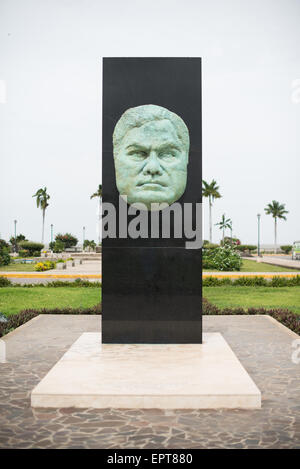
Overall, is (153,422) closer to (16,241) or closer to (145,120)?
(145,120)

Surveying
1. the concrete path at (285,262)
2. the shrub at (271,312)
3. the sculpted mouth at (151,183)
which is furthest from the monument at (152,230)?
the concrete path at (285,262)

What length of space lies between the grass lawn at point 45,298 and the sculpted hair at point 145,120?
7.42 meters

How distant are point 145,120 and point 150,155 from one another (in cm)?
64

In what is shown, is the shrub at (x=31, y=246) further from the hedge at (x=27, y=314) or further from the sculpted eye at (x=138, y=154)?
the sculpted eye at (x=138, y=154)

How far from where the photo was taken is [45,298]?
1619 cm

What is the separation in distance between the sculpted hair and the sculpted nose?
24.0 inches

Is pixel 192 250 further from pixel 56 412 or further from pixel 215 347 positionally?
pixel 56 412

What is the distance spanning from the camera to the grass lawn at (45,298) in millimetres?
14508

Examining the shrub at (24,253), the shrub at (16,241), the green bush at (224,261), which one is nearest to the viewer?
the green bush at (224,261)

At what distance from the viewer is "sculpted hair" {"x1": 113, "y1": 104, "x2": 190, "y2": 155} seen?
26.0 ft

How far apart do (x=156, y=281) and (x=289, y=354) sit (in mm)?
2794

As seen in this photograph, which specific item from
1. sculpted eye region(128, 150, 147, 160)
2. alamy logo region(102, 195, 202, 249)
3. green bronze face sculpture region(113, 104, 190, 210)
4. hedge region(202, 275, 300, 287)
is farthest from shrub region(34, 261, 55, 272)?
sculpted eye region(128, 150, 147, 160)

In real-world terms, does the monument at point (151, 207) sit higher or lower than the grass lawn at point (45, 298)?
higher

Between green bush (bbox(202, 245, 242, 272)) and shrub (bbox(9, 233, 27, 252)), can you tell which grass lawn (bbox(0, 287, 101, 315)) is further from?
shrub (bbox(9, 233, 27, 252))
